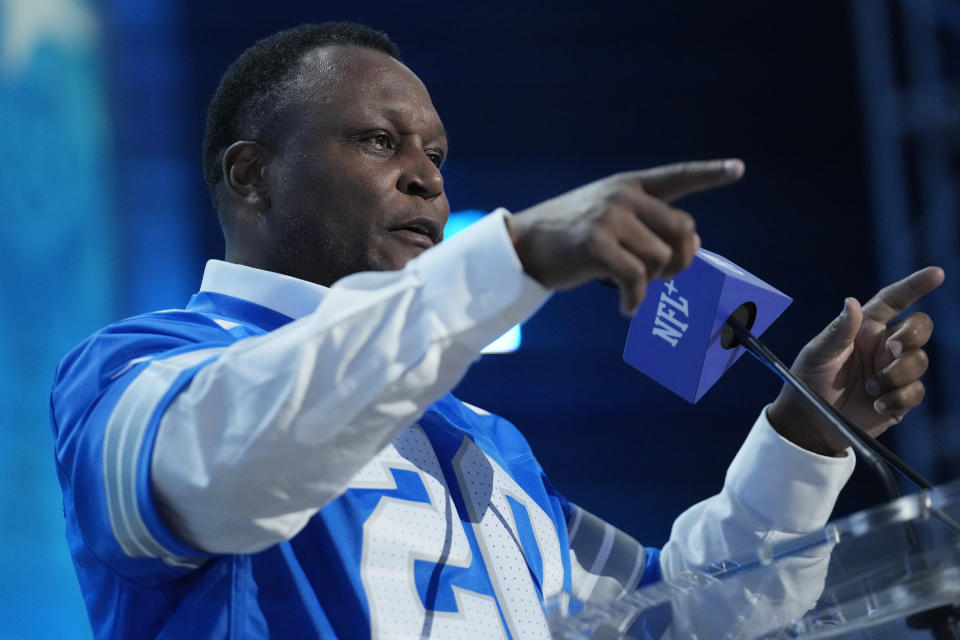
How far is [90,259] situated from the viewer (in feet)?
9.25

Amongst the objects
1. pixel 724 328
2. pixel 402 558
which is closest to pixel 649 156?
pixel 724 328

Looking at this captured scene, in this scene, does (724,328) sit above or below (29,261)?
below

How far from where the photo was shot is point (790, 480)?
167cm

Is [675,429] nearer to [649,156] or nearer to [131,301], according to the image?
[649,156]

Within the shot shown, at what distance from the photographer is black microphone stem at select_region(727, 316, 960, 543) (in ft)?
3.82

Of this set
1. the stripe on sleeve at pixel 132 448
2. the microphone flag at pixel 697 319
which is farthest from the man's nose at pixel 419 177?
the stripe on sleeve at pixel 132 448

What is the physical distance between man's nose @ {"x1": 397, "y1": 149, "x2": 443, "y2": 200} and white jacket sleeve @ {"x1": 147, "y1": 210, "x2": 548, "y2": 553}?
2.28ft

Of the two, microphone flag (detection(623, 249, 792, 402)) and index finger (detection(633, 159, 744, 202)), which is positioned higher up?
microphone flag (detection(623, 249, 792, 402))

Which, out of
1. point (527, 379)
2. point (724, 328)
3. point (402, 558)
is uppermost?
point (527, 379)

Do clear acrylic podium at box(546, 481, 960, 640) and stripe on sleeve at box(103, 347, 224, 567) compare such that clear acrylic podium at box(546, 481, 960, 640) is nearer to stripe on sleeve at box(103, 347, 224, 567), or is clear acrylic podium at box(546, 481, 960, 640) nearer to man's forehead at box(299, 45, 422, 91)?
stripe on sleeve at box(103, 347, 224, 567)

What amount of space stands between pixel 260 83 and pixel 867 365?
1.05 meters

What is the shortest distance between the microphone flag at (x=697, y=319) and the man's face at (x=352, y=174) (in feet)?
1.20

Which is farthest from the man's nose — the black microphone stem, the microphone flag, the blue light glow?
the blue light glow

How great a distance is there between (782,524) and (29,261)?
1909mm
